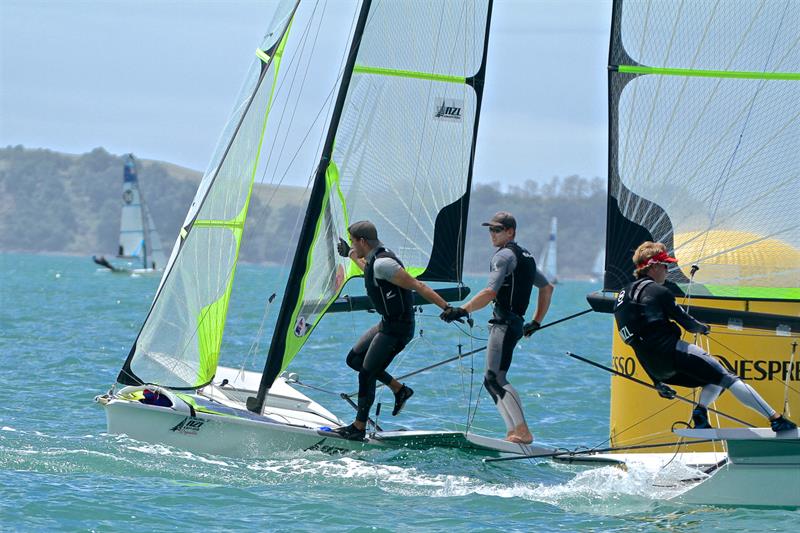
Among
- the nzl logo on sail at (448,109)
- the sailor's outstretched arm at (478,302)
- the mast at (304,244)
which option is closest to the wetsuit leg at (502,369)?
the sailor's outstretched arm at (478,302)

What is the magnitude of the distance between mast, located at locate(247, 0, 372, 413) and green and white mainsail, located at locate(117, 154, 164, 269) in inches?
1740

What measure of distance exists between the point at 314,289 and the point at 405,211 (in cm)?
94

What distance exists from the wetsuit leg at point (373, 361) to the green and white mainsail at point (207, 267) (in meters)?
1.35

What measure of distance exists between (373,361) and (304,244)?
110 cm

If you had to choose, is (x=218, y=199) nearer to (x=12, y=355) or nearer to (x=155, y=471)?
(x=155, y=471)

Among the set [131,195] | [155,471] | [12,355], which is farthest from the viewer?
[131,195]

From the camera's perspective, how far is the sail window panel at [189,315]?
30.2 ft

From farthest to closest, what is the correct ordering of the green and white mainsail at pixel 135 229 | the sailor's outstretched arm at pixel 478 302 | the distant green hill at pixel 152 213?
the distant green hill at pixel 152 213 → the green and white mainsail at pixel 135 229 → the sailor's outstretched arm at pixel 478 302

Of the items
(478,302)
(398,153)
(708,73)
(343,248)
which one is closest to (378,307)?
(343,248)

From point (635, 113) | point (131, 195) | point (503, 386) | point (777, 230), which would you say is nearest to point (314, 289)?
point (503, 386)

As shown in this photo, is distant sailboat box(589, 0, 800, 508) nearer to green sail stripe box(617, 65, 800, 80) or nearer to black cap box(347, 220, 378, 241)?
green sail stripe box(617, 65, 800, 80)

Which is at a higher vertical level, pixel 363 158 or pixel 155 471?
pixel 363 158

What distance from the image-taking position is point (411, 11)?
9.22 meters

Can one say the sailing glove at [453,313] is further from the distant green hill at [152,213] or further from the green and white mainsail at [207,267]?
the distant green hill at [152,213]
